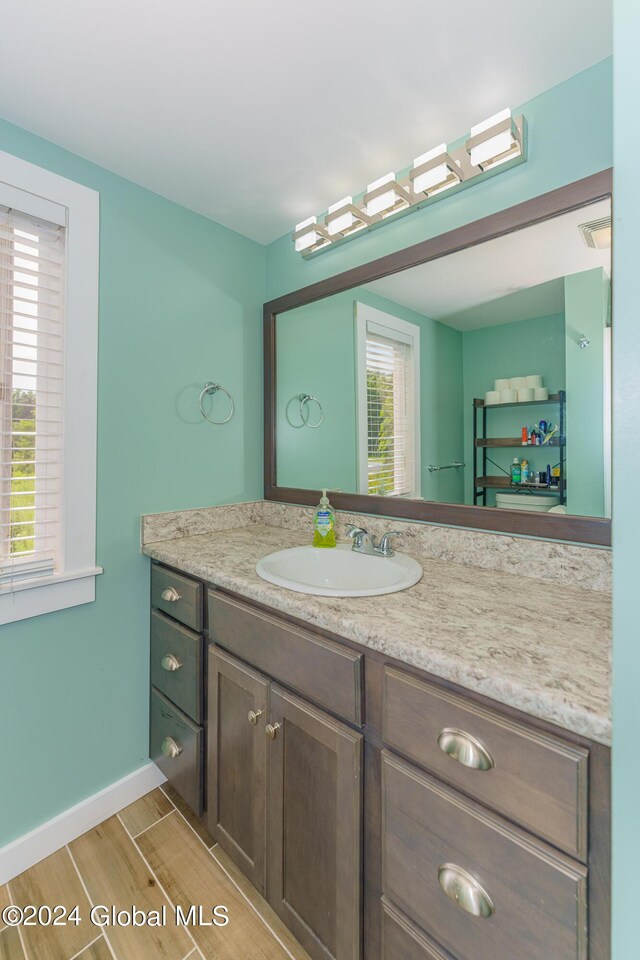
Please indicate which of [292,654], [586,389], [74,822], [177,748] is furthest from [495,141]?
[74,822]

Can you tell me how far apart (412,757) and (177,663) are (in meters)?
0.94

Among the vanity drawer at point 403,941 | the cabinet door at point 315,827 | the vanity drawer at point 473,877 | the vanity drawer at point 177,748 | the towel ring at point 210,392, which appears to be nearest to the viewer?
the vanity drawer at point 473,877

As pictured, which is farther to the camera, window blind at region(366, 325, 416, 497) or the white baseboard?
window blind at region(366, 325, 416, 497)

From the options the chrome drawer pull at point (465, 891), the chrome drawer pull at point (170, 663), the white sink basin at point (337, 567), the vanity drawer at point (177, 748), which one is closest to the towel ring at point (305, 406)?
the white sink basin at point (337, 567)

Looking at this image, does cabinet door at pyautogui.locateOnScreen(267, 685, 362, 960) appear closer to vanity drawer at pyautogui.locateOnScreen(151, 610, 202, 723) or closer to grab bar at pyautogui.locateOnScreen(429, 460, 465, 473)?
vanity drawer at pyautogui.locateOnScreen(151, 610, 202, 723)

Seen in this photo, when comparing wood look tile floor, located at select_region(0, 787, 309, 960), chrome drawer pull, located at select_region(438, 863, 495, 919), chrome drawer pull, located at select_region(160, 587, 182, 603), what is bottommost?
wood look tile floor, located at select_region(0, 787, 309, 960)

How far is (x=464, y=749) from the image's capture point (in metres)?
0.71

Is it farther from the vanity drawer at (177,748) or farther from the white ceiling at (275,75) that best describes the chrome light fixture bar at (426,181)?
the vanity drawer at (177,748)

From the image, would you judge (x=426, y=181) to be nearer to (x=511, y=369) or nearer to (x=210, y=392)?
(x=511, y=369)

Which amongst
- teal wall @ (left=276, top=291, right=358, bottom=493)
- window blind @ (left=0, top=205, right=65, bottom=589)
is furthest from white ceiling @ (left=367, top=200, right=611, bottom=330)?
window blind @ (left=0, top=205, right=65, bottom=589)

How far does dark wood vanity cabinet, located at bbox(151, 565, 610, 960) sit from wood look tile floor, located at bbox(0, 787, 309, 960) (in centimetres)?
14

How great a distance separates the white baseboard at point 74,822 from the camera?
4.23ft

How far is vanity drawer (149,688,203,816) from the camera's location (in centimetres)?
136

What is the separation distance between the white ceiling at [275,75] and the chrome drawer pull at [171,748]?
203cm
